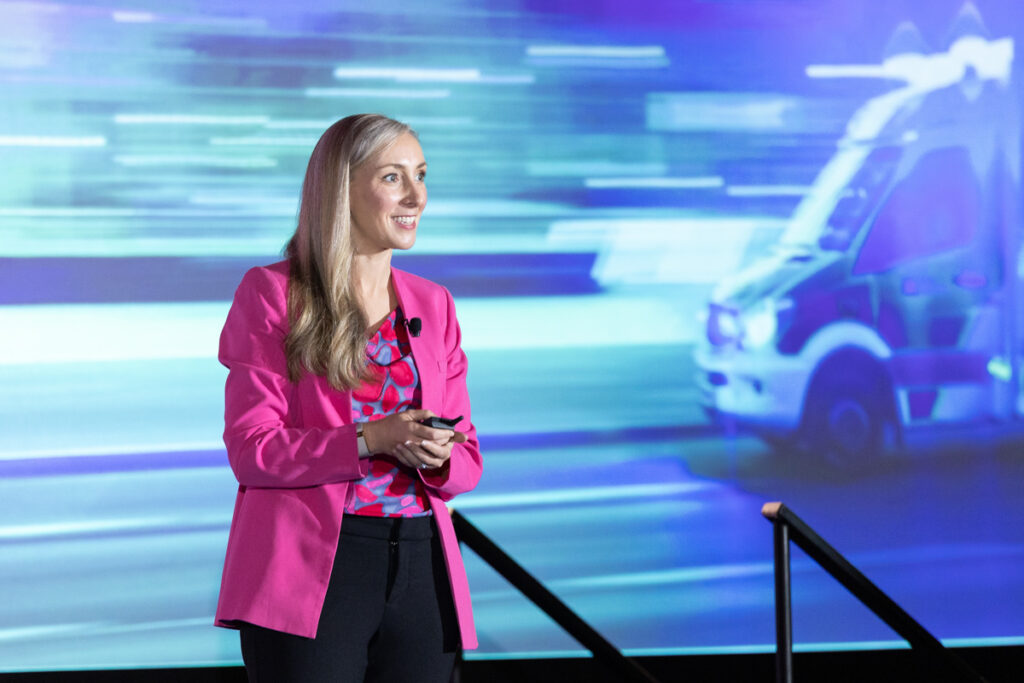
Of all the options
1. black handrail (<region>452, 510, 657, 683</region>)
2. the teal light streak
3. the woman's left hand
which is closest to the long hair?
the woman's left hand

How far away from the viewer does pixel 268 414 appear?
1.40 metres

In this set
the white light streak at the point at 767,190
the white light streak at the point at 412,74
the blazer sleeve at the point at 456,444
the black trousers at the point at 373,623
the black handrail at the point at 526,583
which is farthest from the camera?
the white light streak at the point at 767,190

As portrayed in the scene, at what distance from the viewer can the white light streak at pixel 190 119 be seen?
125 inches

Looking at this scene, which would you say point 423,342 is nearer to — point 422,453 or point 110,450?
point 422,453

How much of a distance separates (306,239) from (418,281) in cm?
20

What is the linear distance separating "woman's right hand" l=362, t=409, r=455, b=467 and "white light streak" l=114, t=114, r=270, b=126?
82.6 inches

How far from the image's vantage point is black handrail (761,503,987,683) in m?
2.18

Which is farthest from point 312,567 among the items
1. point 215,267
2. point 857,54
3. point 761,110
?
point 857,54

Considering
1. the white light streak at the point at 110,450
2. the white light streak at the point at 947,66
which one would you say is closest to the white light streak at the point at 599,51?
the white light streak at the point at 947,66

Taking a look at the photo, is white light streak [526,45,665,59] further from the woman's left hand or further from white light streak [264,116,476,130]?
the woman's left hand

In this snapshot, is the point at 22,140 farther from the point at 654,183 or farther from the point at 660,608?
the point at 660,608

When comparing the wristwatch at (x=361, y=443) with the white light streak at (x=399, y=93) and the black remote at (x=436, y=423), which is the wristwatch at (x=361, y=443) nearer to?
the black remote at (x=436, y=423)

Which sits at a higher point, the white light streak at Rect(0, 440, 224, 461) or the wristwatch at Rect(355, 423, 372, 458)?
the white light streak at Rect(0, 440, 224, 461)

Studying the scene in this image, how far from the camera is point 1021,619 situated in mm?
3473
